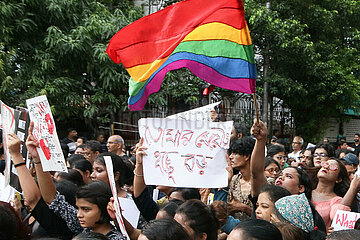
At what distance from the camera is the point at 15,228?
2.30 metres

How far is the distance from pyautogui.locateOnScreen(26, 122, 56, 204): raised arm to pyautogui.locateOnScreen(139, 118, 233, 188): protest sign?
2.80 feet

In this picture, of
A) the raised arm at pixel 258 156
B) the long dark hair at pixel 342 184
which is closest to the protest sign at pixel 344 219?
the raised arm at pixel 258 156

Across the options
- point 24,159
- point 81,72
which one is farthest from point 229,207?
point 81,72

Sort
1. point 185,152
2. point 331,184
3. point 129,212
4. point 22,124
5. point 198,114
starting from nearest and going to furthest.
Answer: point 129,212, point 22,124, point 185,152, point 331,184, point 198,114

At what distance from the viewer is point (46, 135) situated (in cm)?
336

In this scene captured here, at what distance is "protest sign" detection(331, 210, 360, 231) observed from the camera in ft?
11.0

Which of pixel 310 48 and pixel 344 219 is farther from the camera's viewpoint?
pixel 310 48

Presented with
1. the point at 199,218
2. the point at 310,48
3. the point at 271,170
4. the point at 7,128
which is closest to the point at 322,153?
A: the point at 271,170

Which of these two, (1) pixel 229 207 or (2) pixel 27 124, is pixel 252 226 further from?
(2) pixel 27 124

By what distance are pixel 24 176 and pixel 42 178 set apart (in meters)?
0.13

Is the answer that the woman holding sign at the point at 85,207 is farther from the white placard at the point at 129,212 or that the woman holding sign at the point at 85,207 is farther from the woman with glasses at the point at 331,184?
the woman with glasses at the point at 331,184

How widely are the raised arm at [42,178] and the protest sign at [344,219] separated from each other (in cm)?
231

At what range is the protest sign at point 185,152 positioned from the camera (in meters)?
3.67

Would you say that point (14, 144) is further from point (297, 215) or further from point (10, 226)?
point (297, 215)
